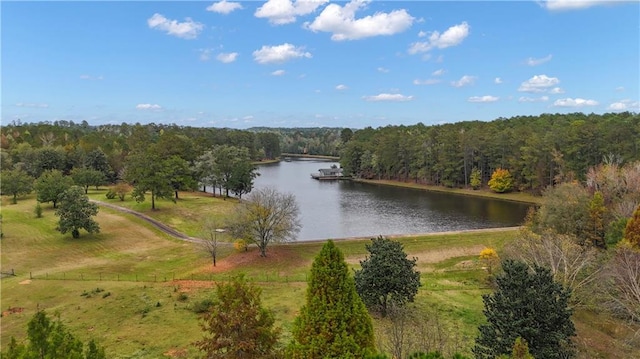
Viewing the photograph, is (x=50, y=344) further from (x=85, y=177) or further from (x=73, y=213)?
(x=85, y=177)

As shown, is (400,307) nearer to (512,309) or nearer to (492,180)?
(512,309)

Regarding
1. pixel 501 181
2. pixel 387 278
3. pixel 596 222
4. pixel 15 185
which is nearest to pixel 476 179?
pixel 501 181

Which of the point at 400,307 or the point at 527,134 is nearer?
the point at 400,307

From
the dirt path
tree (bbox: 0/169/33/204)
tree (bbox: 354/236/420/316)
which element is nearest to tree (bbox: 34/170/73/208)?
the dirt path

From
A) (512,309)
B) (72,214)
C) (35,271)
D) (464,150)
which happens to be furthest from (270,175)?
(512,309)

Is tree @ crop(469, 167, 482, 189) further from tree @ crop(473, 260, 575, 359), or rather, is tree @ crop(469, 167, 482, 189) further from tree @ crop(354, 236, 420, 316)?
tree @ crop(473, 260, 575, 359)

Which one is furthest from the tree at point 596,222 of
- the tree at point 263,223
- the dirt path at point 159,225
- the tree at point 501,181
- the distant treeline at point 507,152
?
the tree at point 501,181
